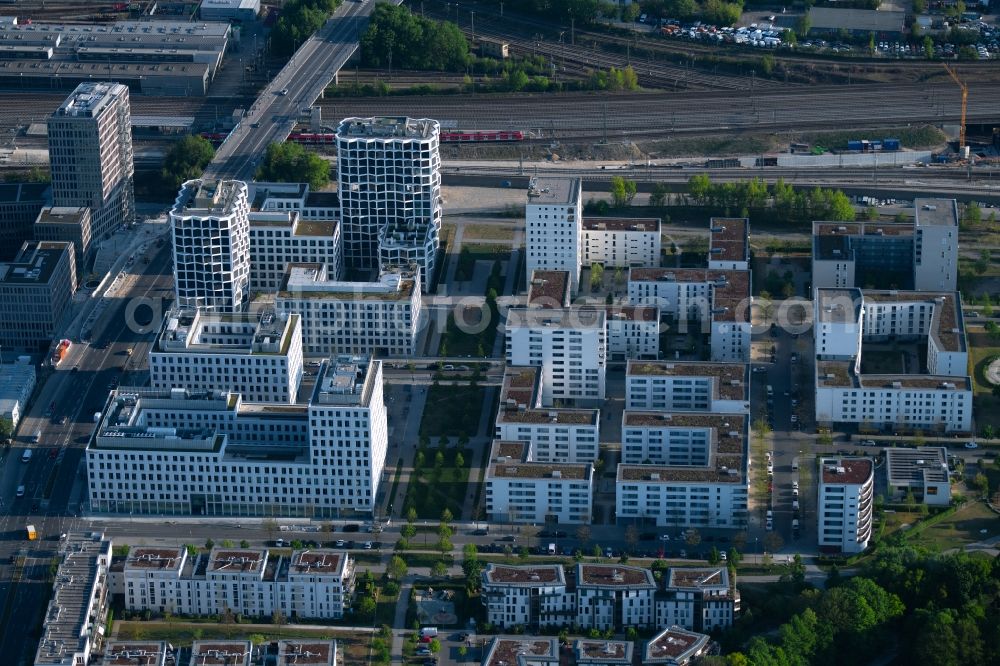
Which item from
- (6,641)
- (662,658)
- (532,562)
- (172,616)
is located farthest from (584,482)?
(6,641)

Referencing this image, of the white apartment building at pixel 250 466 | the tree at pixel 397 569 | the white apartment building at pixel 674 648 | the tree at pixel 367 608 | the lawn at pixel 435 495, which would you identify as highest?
the white apartment building at pixel 250 466

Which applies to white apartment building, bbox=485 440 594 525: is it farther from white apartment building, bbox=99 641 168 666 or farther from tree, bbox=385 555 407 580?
white apartment building, bbox=99 641 168 666

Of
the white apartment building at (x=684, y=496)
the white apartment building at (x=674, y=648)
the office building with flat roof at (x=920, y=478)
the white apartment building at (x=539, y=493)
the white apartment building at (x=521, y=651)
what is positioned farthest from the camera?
the office building with flat roof at (x=920, y=478)

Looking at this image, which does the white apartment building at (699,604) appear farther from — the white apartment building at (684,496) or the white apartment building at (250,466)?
the white apartment building at (250,466)

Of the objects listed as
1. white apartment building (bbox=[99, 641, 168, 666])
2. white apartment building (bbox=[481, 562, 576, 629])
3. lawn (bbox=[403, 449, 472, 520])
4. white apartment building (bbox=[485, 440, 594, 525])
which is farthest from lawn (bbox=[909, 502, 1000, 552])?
white apartment building (bbox=[99, 641, 168, 666])

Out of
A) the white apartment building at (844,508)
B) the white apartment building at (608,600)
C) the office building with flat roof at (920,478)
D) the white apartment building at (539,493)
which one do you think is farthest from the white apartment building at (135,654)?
the office building with flat roof at (920,478)

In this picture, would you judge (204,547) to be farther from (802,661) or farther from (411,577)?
(802,661)
